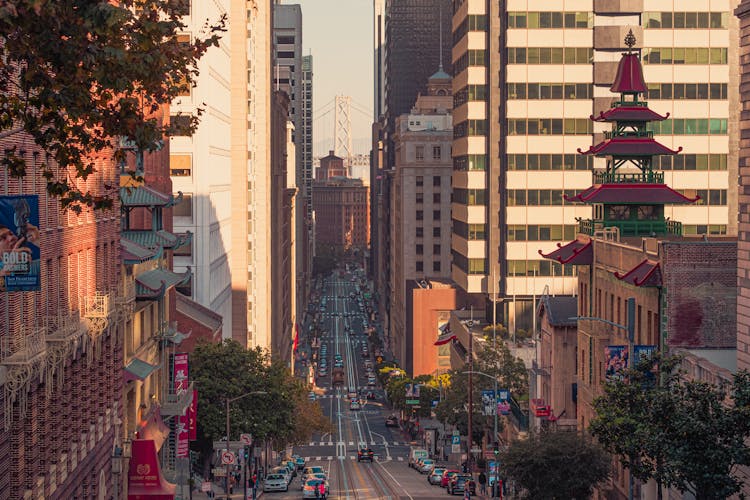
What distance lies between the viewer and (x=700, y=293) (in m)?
58.2

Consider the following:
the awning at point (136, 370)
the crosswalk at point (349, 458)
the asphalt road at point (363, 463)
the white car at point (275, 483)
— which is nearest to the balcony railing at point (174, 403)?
the awning at point (136, 370)

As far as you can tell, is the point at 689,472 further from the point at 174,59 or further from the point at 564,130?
the point at 564,130

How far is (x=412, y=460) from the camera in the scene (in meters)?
119

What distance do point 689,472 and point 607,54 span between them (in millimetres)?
98666

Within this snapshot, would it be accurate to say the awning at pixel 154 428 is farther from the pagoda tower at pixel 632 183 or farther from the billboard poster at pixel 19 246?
the billboard poster at pixel 19 246

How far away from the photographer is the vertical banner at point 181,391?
73.8m

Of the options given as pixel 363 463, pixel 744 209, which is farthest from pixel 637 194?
pixel 363 463

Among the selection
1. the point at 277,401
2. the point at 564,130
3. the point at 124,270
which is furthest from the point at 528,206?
the point at 124,270

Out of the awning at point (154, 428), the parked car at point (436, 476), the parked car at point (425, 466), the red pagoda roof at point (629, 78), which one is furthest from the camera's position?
the parked car at point (425, 466)

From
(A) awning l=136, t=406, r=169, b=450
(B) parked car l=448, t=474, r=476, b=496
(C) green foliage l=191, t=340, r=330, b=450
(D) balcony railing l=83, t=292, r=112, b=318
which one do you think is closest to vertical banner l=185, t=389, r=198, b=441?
(C) green foliage l=191, t=340, r=330, b=450

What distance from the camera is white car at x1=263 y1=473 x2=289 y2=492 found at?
91.7m

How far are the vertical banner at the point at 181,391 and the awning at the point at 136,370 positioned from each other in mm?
7818

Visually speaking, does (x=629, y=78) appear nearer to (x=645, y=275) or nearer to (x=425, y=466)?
(x=645, y=275)

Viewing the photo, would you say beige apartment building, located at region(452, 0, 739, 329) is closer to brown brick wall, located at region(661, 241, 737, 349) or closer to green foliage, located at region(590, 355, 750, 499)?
brown brick wall, located at region(661, 241, 737, 349)
